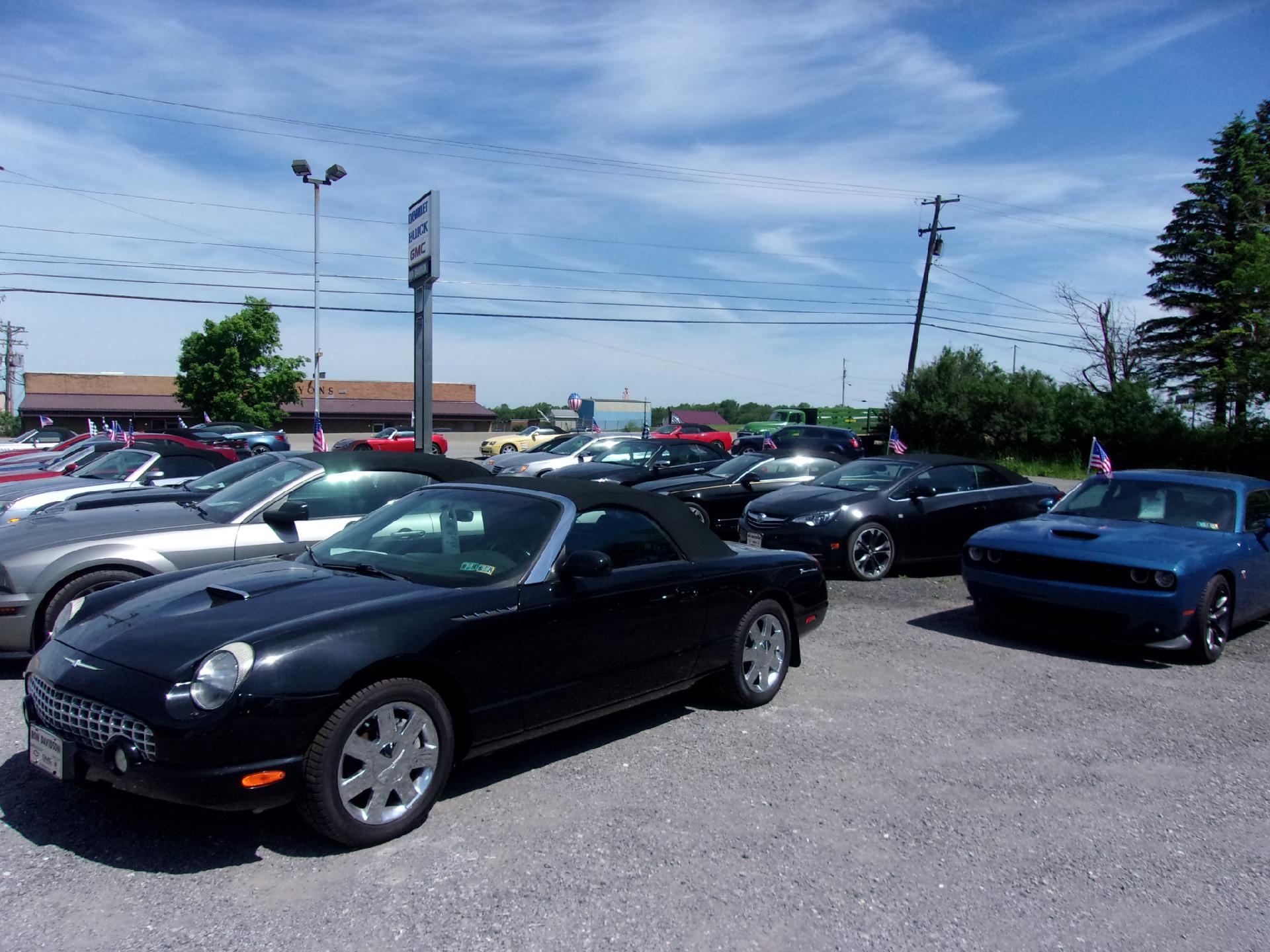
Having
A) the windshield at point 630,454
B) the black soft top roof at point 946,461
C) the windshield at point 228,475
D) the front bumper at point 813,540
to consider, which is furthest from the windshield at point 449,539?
the windshield at point 630,454

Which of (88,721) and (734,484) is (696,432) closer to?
(734,484)

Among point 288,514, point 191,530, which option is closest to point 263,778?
point 288,514

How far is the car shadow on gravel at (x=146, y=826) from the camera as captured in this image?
3.42 m

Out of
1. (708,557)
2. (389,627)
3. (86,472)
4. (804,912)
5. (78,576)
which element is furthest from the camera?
(86,472)

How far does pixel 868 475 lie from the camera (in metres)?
10.8

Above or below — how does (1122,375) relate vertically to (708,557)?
above

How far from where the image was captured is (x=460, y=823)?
149 inches

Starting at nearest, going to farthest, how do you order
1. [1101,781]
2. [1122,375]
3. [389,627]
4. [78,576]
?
[389,627] < [1101,781] < [78,576] < [1122,375]

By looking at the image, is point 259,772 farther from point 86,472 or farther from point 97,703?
point 86,472

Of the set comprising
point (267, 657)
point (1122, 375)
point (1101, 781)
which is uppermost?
point (1122, 375)

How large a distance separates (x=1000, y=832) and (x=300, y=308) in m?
31.3

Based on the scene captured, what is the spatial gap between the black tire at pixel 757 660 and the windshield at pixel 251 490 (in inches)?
148

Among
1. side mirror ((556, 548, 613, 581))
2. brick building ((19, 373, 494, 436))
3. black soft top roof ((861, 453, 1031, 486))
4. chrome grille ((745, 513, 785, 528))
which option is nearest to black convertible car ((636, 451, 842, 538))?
black soft top roof ((861, 453, 1031, 486))

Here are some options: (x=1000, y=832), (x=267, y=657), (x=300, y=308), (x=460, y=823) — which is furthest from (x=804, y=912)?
(x=300, y=308)
